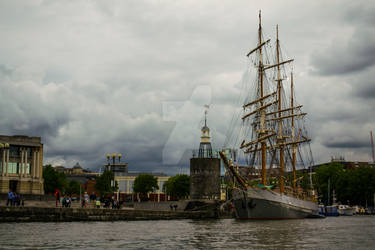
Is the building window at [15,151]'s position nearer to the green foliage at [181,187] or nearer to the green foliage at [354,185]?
the green foliage at [181,187]

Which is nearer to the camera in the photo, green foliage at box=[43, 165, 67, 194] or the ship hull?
the ship hull

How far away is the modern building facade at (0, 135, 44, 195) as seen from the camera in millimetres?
102444

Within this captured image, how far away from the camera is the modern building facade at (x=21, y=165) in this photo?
10244 centimetres

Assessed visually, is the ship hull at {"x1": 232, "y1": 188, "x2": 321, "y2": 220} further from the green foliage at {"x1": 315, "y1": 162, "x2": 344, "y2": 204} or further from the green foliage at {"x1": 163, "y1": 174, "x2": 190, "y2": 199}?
the green foliage at {"x1": 163, "y1": 174, "x2": 190, "y2": 199}

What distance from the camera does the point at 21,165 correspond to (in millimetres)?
105625

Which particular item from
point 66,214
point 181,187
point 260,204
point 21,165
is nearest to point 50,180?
point 21,165

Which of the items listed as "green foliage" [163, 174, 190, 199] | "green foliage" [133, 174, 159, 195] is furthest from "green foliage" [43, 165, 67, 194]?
"green foliage" [133, 174, 159, 195]

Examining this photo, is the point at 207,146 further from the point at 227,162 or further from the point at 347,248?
the point at 347,248

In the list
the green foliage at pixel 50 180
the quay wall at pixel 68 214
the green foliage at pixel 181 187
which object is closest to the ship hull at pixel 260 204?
the quay wall at pixel 68 214

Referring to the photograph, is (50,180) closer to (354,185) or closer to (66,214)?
(354,185)

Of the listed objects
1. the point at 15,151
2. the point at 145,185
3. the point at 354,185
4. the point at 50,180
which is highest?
the point at 15,151

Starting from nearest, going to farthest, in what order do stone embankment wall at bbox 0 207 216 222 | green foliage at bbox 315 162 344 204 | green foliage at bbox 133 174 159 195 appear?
stone embankment wall at bbox 0 207 216 222 → green foliage at bbox 315 162 344 204 → green foliage at bbox 133 174 159 195

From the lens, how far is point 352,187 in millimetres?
117375

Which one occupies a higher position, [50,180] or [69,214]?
[50,180]
